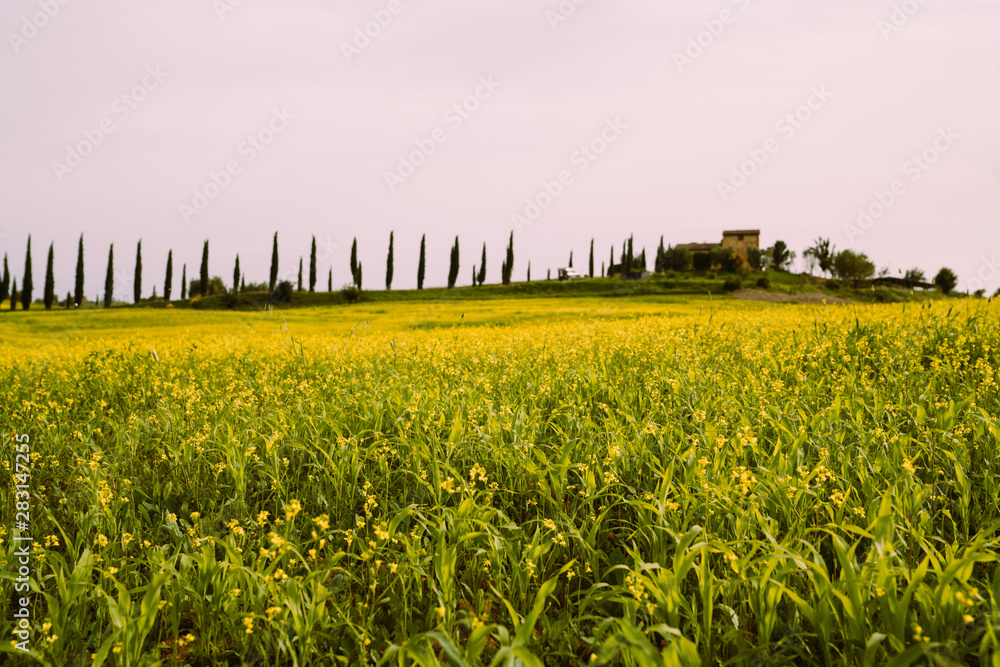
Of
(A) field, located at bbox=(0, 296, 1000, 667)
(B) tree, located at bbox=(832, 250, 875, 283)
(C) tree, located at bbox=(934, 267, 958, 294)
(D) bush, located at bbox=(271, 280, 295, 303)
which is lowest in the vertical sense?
(A) field, located at bbox=(0, 296, 1000, 667)

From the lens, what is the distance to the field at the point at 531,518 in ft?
8.09

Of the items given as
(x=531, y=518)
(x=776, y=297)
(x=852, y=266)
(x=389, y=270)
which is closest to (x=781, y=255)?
(x=852, y=266)

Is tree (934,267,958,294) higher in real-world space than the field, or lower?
higher

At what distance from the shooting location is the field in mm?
2465

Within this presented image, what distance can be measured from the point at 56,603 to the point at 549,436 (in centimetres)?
364

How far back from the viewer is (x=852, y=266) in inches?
3450

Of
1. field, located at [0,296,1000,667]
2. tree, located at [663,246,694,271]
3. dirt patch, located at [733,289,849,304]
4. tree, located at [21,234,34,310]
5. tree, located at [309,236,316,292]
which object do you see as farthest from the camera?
tree, located at [663,246,694,271]

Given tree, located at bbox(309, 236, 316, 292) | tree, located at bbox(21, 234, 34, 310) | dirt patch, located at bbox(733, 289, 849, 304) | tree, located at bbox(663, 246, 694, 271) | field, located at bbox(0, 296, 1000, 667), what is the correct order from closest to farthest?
field, located at bbox(0, 296, 1000, 667) < dirt patch, located at bbox(733, 289, 849, 304) < tree, located at bbox(21, 234, 34, 310) < tree, located at bbox(309, 236, 316, 292) < tree, located at bbox(663, 246, 694, 271)

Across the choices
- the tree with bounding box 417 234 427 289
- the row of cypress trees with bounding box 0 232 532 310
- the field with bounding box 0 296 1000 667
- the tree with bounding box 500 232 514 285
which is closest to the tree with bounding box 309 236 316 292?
the row of cypress trees with bounding box 0 232 532 310

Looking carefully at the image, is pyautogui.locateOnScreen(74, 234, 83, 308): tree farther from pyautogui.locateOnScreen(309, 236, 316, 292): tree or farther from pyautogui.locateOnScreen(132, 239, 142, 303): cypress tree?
pyautogui.locateOnScreen(309, 236, 316, 292): tree

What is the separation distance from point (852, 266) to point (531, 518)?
105677mm

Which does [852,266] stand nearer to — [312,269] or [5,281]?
[312,269]

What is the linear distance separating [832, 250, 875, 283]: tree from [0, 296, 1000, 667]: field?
325 feet

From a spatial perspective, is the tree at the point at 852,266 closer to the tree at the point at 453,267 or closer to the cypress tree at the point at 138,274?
the tree at the point at 453,267
